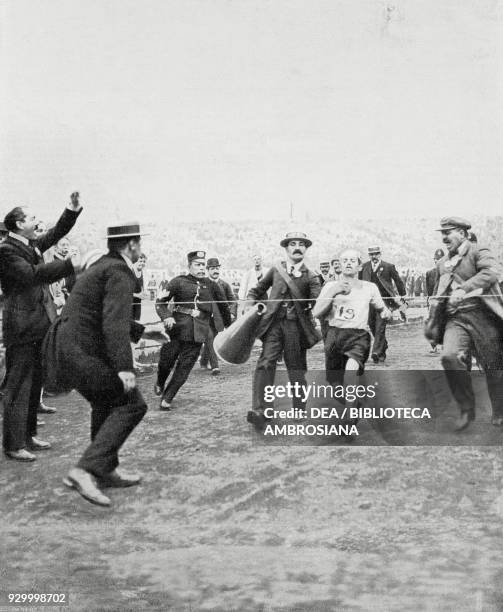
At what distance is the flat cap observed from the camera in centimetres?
492

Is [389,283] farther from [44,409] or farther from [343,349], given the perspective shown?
[44,409]

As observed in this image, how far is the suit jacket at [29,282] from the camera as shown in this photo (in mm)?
4844

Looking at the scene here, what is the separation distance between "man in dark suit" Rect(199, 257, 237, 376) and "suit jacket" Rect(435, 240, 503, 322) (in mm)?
1403

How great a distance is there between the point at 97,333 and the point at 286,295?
4.21 ft

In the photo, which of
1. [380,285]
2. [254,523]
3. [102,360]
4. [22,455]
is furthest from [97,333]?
[380,285]

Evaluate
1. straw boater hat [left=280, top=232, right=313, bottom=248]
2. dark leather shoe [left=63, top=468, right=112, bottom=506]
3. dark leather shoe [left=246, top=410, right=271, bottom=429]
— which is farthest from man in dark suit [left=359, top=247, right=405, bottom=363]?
dark leather shoe [left=63, top=468, right=112, bottom=506]

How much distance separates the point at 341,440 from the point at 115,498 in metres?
1.53

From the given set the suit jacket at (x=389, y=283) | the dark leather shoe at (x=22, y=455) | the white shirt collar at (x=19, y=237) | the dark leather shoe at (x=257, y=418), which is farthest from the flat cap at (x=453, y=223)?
the dark leather shoe at (x=22, y=455)

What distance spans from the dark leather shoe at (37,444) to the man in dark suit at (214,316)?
118cm

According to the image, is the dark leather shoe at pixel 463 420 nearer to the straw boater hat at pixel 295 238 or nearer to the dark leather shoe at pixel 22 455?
the straw boater hat at pixel 295 238

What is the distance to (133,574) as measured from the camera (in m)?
4.48

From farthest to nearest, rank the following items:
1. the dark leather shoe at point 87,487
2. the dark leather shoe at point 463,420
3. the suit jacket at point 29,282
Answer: the suit jacket at point 29,282 < the dark leather shoe at point 463,420 < the dark leather shoe at point 87,487

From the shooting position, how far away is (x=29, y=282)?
4.86 m

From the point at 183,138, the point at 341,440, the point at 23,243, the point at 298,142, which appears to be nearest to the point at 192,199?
the point at 183,138
